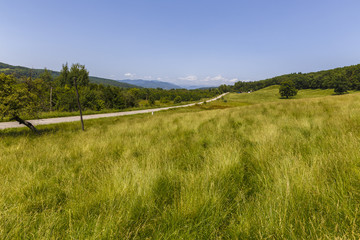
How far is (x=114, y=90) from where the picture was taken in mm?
58125

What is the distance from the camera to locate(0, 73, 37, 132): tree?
7864 millimetres

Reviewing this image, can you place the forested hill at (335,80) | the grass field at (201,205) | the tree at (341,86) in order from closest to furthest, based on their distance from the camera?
1. the grass field at (201,205)
2. the tree at (341,86)
3. the forested hill at (335,80)

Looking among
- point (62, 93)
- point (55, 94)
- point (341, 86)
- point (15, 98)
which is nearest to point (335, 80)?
point (341, 86)

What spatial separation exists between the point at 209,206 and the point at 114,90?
2526 inches

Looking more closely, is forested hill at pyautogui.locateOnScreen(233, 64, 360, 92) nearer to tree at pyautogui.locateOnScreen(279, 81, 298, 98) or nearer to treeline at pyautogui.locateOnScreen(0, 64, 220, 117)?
tree at pyautogui.locateOnScreen(279, 81, 298, 98)

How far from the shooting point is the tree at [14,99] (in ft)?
25.8

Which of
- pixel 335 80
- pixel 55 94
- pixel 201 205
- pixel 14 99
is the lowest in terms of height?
pixel 201 205

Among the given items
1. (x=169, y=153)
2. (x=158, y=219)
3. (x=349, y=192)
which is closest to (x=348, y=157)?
(x=349, y=192)

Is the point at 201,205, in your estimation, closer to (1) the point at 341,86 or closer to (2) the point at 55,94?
(2) the point at 55,94

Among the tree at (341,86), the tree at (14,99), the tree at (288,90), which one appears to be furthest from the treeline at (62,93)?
the tree at (341,86)

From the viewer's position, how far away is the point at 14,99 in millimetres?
8000

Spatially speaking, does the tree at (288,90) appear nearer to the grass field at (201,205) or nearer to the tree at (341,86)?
the tree at (341,86)

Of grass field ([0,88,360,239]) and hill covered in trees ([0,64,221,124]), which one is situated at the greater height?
hill covered in trees ([0,64,221,124])

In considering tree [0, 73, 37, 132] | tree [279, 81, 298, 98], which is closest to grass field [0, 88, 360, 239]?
tree [0, 73, 37, 132]
